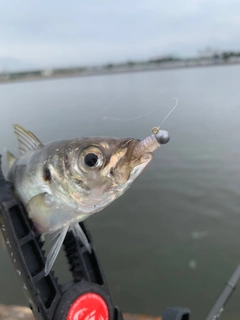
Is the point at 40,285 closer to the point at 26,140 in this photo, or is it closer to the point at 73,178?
the point at 73,178

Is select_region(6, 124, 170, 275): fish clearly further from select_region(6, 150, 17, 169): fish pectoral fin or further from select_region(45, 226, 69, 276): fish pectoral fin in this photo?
select_region(6, 150, 17, 169): fish pectoral fin

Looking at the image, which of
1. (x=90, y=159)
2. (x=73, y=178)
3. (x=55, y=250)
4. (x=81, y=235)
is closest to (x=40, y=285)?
(x=55, y=250)

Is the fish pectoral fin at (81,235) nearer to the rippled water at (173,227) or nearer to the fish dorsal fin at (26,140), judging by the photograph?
the fish dorsal fin at (26,140)

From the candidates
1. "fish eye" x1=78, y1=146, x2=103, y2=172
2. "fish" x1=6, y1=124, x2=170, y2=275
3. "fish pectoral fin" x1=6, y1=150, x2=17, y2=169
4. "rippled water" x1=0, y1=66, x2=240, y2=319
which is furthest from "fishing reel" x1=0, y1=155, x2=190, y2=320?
"rippled water" x1=0, y1=66, x2=240, y2=319

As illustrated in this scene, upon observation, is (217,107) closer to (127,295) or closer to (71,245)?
(127,295)

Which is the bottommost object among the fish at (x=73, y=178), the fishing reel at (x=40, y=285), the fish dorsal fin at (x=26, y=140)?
the fishing reel at (x=40, y=285)

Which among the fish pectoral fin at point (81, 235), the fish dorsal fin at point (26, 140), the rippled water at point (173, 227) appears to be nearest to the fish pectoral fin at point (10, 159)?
the fish dorsal fin at point (26, 140)
